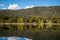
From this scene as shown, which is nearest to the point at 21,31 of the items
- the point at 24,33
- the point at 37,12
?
the point at 24,33

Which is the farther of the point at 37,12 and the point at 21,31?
the point at 37,12

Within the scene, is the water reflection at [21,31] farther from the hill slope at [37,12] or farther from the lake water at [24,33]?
the hill slope at [37,12]

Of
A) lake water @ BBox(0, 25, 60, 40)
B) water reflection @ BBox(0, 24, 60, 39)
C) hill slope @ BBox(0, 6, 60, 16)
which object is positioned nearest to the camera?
lake water @ BBox(0, 25, 60, 40)

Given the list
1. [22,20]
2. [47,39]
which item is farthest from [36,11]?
[47,39]

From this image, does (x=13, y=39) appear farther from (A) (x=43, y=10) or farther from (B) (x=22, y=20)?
(A) (x=43, y=10)

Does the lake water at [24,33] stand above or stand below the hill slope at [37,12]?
below

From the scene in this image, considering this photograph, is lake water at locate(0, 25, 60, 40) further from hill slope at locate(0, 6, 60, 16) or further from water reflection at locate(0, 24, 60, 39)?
hill slope at locate(0, 6, 60, 16)

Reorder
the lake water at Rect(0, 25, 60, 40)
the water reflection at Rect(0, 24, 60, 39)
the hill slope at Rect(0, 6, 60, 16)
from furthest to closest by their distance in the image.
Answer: the hill slope at Rect(0, 6, 60, 16), the water reflection at Rect(0, 24, 60, 39), the lake water at Rect(0, 25, 60, 40)

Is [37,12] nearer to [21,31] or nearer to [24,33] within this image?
[21,31]

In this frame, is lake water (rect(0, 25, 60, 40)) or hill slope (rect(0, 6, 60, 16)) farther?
hill slope (rect(0, 6, 60, 16))

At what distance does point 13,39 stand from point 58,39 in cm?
238

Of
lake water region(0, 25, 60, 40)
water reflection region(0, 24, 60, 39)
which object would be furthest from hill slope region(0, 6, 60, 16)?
lake water region(0, 25, 60, 40)

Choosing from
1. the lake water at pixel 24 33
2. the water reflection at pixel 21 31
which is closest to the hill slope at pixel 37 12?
the water reflection at pixel 21 31

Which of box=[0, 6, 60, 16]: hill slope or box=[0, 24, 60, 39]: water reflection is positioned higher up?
box=[0, 6, 60, 16]: hill slope
